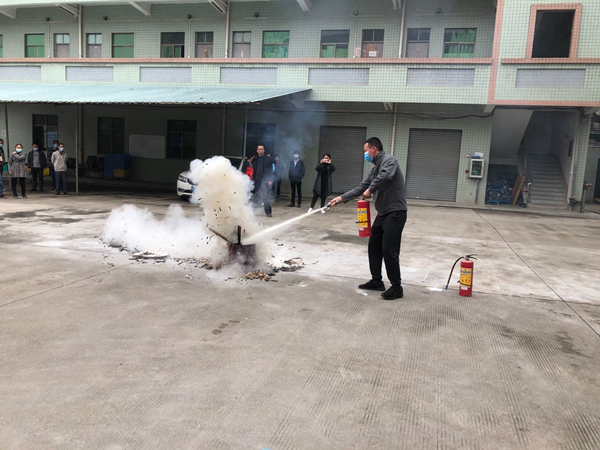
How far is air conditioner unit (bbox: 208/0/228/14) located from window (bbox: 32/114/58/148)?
31.5 feet

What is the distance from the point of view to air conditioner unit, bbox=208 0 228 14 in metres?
17.8

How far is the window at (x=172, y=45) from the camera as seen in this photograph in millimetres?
19266

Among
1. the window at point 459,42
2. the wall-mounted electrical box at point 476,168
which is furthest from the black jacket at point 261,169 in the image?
the window at point 459,42

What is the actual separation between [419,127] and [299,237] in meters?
9.98

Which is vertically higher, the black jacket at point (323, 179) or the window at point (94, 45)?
the window at point (94, 45)

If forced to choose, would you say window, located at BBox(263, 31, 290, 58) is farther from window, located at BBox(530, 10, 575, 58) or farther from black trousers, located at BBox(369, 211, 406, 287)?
black trousers, located at BBox(369, 211, 406, 287)

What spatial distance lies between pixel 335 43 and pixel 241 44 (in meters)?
3.85

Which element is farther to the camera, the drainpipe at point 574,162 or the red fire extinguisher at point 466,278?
the drainpipe at point 574,162

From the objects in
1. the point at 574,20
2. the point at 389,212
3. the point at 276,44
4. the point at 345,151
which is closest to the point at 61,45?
the point at 276,44

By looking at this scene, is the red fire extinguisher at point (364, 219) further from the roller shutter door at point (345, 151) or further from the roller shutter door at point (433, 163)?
the roller shutter door at point (345, 151)

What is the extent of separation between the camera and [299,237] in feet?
29.7

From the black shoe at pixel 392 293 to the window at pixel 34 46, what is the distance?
21.7m

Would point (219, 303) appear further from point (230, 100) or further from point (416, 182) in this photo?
point (416, 182)

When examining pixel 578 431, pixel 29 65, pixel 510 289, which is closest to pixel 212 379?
pixel 578 431
